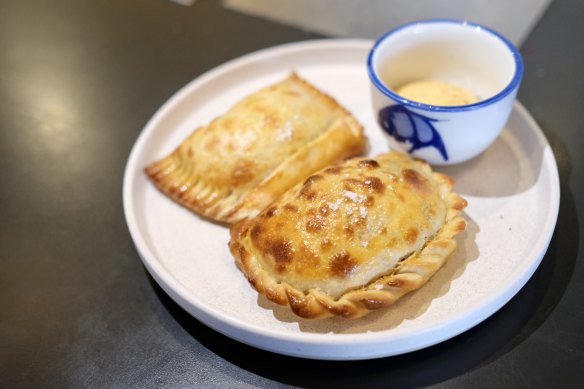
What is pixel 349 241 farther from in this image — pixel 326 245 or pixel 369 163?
pixel 369 163

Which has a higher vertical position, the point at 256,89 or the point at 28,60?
the point at 256,89

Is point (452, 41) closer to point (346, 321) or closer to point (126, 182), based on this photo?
point (346, 321)

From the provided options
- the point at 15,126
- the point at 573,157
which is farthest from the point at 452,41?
the point at 15,126

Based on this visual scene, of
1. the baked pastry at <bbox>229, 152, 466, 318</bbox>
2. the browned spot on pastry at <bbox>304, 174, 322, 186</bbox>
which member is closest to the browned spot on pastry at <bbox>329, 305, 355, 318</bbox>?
the baked pastry at <bbox>229, 152, 466, 318</bbox>

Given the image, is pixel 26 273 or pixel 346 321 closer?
pixel 346 321

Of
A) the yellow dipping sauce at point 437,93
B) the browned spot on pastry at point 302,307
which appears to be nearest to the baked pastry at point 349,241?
the browned spot on pastry at point 302,307

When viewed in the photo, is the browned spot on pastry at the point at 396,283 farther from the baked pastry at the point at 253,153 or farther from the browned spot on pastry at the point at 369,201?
the baked pastry at the point at 253,153
